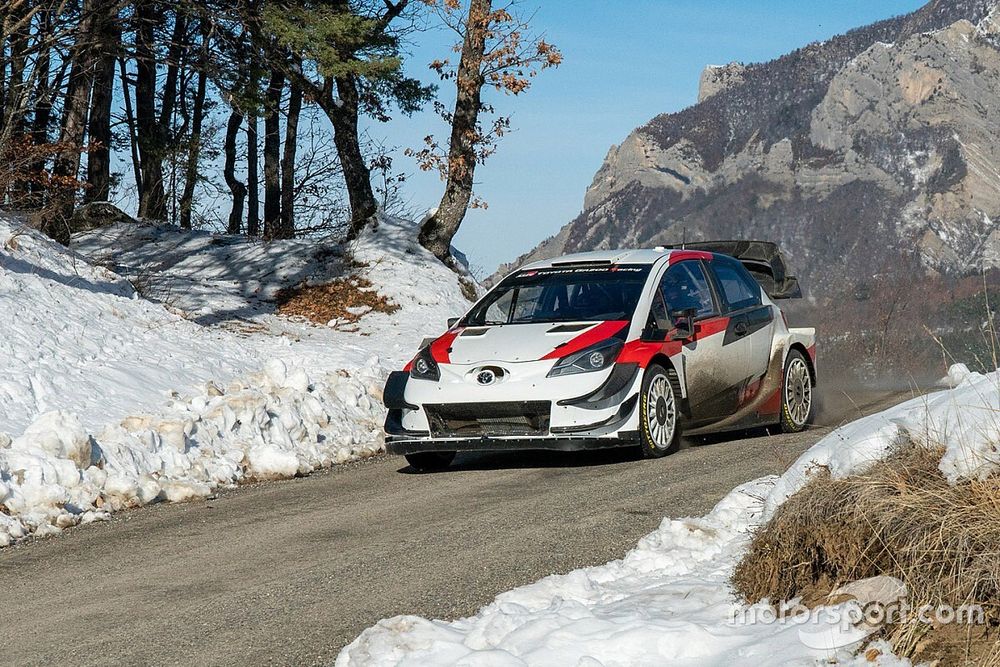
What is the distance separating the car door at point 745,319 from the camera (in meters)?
10.6

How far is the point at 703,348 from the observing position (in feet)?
33.0

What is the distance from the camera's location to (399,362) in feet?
47.6

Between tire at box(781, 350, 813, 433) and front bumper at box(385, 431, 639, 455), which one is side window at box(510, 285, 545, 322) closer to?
front bumper at box(385, 431, 639, 455)

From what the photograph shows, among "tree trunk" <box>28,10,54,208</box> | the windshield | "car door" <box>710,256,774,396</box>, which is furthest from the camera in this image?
"tree trunk" <box>28,10,54,208</box>

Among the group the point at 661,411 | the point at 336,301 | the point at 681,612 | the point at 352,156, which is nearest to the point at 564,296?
the point at 661,411

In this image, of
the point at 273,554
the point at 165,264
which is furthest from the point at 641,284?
the point at 165,264

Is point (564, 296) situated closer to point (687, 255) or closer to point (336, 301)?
point (687, 255)

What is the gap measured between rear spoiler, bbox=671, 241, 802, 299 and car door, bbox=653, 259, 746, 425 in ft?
6.26

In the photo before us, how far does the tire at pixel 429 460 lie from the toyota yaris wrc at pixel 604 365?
1 cm

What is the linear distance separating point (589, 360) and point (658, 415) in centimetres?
78

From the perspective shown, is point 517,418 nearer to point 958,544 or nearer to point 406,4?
point 958,544

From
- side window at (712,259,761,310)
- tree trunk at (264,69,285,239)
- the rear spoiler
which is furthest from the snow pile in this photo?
tree trunk at (264,69,285,239)

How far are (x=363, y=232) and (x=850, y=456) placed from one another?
17.3 m

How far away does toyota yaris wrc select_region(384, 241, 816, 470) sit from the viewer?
8.99m
